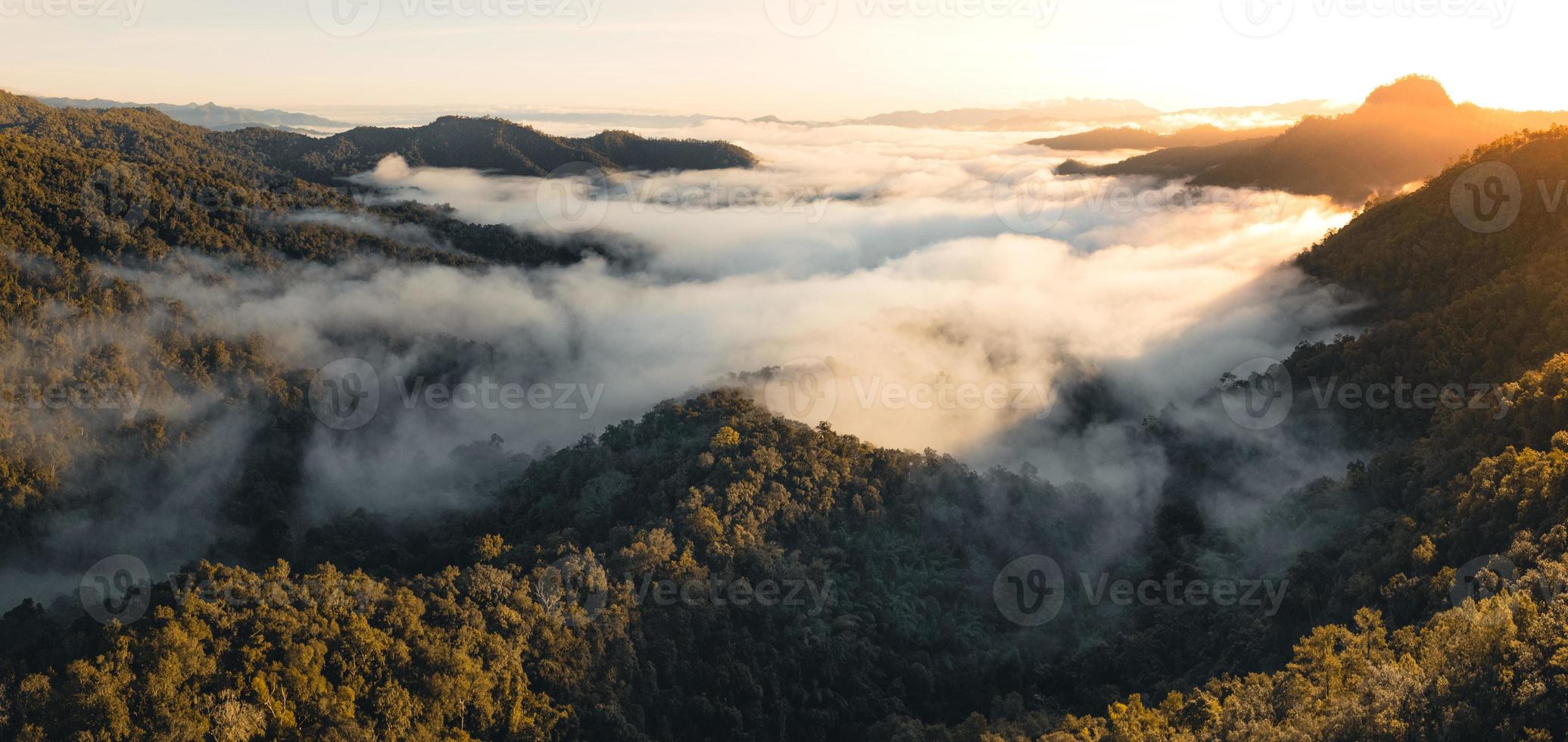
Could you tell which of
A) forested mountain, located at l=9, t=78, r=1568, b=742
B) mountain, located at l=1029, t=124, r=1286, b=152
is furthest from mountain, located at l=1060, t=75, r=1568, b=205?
forested mountain, located at l=9, t=78, r=1568, b=742

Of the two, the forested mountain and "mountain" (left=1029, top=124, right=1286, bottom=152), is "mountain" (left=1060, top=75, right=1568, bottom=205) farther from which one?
the forested mountain

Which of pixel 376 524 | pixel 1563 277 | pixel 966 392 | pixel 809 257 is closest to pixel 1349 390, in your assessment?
pixel 1563 277

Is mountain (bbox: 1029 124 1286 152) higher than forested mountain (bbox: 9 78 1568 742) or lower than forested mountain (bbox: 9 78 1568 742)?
higher

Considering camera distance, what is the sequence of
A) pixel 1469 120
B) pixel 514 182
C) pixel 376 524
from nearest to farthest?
pixel 376 524, pixel 1469 120, pixel 514 182

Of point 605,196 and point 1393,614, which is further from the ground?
point 605,196

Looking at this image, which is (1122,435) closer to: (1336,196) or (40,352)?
(1336,196)

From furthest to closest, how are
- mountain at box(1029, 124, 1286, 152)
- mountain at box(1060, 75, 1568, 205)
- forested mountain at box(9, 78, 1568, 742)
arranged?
mountain at box(1029, 124, 1286, 152)
mountain at box(1060, 75, 1568, 205)
forested mountain at box(9, 78, 1568, 742)

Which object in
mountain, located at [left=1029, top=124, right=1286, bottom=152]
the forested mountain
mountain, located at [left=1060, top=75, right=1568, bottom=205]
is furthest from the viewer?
mountain, located at [left=1029, top=124, right=1286, bottom=152]

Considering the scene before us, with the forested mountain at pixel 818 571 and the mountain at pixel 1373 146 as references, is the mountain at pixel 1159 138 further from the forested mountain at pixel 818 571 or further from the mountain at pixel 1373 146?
the forested mountain at pixel 818 571
